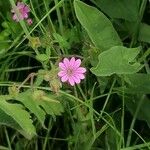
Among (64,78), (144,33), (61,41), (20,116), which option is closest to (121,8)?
(144,33)

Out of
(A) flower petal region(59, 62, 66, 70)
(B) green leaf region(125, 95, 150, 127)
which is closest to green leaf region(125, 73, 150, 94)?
(B) green leaf region(125, 95, 150, 127)

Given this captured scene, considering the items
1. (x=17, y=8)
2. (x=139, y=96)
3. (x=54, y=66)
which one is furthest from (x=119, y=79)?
(x=17, y=8)

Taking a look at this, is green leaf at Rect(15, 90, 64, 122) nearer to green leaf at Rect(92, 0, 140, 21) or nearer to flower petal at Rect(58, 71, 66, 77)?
flower petal at Rect(58, 71, 66, 77)

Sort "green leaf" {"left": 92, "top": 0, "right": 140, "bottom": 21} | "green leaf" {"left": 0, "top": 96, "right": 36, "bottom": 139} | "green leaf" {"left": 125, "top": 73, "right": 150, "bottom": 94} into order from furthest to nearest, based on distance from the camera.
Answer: "green leaf" {"left": 92, "top": 0, "right": 140, "bottom": 21} < "green leaf" {"left": 125, "top": 73, "right": 150, "bottom": 94} < "green leaf" {"left": 0, "top": 96, "right": 36, "bottom": 139}

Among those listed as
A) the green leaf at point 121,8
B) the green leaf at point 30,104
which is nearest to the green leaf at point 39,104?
the green leaf at point 30,104

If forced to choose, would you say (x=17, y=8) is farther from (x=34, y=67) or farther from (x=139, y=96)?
(x=139, y=96)
